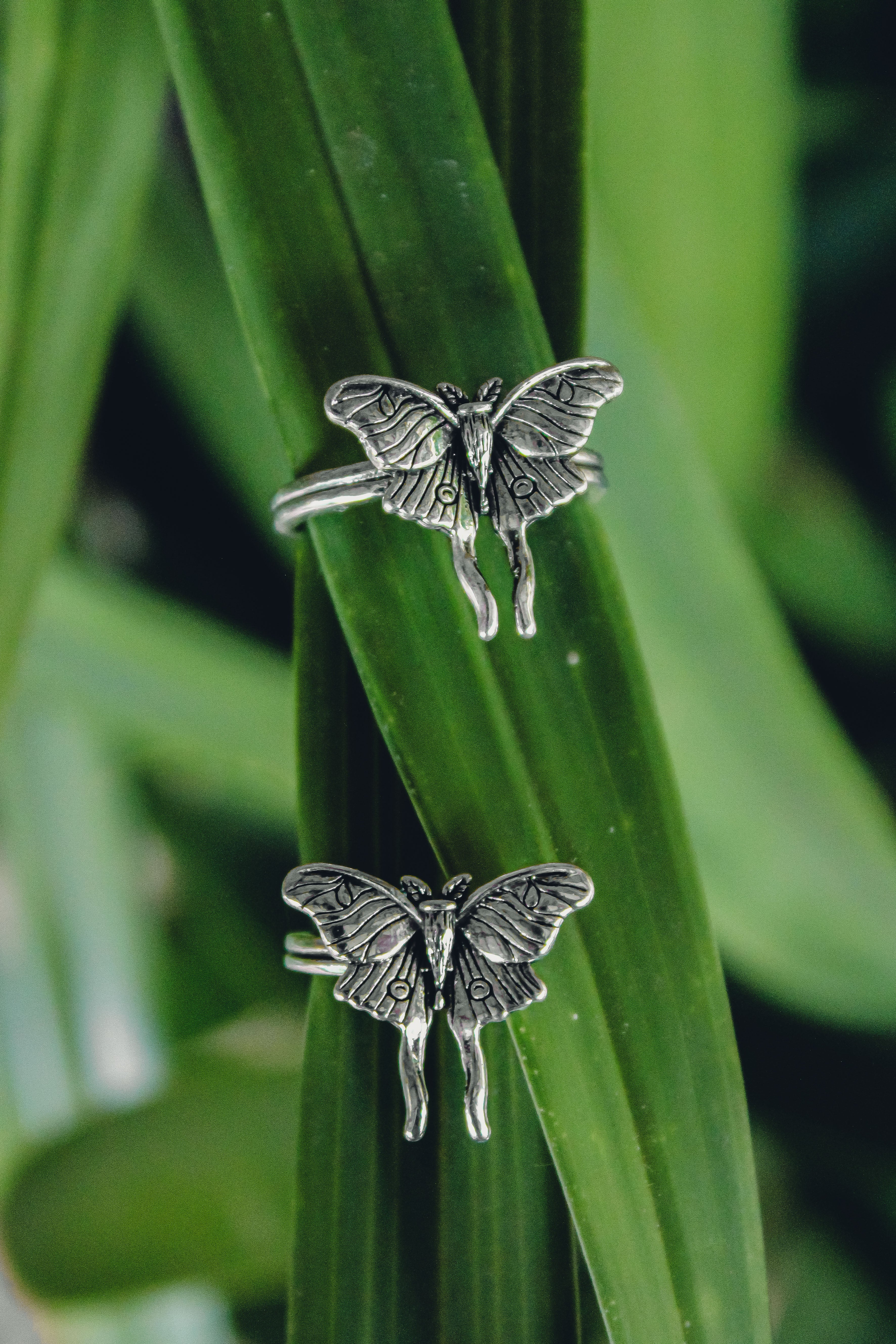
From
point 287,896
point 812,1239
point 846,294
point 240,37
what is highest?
point 846,294

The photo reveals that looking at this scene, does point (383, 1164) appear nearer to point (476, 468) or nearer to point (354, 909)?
point (354, 909)

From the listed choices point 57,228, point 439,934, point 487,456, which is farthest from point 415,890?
point 57,228

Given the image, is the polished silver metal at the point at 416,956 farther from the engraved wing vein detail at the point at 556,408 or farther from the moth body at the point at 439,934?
the engraved wing vein detail at the point at 556,408

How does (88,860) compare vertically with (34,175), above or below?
below

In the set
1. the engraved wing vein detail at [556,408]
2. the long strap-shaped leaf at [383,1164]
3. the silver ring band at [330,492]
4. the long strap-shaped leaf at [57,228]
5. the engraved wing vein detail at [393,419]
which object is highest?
the long strap-shaped leaf at [57,228]

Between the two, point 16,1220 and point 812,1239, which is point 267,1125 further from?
point 812,1239

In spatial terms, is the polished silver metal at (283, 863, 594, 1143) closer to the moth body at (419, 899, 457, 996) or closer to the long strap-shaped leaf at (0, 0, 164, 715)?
the moth body at (419, 899, 457, 996)

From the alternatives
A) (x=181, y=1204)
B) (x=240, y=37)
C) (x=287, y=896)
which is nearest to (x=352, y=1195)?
(x=287, y=896)

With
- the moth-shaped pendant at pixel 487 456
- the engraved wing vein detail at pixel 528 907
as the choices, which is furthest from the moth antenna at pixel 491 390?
the engraved wing vein detail at pixel 528 907
